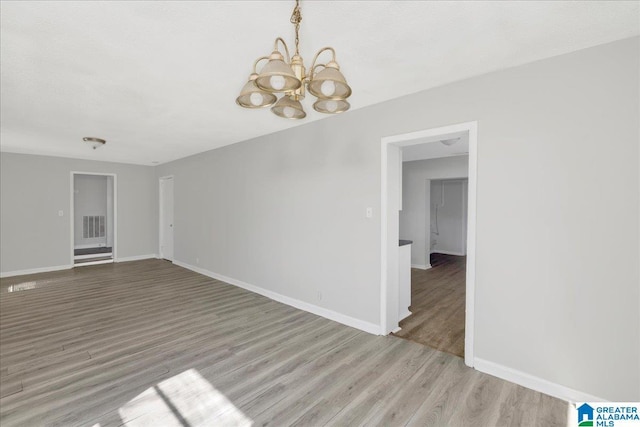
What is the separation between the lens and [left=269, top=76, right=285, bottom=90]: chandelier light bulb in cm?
134

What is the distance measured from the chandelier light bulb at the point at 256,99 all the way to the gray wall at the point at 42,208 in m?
7.17

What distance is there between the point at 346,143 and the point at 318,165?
496 mm

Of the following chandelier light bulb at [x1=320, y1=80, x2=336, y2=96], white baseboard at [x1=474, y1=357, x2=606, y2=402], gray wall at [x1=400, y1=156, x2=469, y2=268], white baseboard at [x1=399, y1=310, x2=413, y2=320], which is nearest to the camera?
chandelier light bulb at [x1=320, y1=80, x2=336, y2=96]

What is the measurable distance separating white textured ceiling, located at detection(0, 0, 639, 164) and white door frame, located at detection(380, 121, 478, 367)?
442 millimetres

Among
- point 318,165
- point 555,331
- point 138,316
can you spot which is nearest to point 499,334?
point 555,331

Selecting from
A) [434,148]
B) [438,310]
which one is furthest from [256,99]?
Answer: [434,148]

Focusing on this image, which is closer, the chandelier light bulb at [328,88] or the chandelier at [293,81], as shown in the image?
the chandelier at [293,81]

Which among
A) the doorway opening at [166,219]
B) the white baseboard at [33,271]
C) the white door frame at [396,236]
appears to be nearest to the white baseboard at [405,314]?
the white door frame at [396,236]

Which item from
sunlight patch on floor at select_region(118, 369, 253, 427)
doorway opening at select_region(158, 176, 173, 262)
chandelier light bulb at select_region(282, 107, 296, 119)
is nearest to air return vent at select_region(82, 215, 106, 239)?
doorway opening at select_region(158, 176, 173, 262)

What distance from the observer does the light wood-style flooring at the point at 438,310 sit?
3031 millimetres

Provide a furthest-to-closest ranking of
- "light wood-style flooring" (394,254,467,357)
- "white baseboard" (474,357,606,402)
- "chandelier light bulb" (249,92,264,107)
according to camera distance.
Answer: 1. "light wood-style flooring" (394,254,467,357)
2. "white baseboard" (474,357,606,402)
3. "chandelier light bulb" (249,92,264,107)

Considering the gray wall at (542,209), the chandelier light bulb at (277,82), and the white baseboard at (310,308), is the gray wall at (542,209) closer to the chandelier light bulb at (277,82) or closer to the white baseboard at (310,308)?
the white baseboard at (310,308)

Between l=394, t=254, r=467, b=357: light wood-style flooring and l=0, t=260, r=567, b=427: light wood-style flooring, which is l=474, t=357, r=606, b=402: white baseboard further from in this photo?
l=394, t=254, r=467, b=357: light wood-style flooring

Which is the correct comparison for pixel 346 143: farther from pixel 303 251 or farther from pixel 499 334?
pixel 499 334
